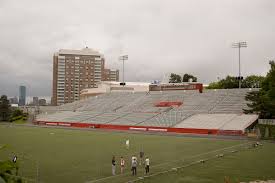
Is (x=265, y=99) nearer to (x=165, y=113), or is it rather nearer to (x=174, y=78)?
(x=165, y=113)

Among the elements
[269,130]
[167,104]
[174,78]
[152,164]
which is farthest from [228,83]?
[152,164]

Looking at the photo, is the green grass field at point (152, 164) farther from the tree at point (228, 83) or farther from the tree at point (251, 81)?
the tree at point (251, 81)

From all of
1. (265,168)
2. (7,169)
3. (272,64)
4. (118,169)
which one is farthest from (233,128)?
(7,169)

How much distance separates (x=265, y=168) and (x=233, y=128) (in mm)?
34050

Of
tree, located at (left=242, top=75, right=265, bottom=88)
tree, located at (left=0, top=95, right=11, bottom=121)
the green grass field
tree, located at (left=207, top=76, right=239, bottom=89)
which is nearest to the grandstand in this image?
tree, located at (left=0, top=95, right=11, bottom=121)

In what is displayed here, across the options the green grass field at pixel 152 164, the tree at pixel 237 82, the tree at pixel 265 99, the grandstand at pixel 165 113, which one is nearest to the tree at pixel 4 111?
the grandstand at pixel 165 113

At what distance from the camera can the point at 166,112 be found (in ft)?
262

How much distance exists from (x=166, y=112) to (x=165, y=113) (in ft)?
3.67

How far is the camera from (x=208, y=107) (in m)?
78.4

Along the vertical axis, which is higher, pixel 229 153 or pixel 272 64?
pixel 272 64

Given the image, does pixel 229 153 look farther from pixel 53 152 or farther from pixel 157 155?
pixel 53 152

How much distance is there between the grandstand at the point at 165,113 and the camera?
64344mm

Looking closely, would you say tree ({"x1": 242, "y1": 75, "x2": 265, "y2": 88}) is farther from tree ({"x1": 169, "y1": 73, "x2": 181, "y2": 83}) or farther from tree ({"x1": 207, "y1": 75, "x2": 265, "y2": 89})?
tree ({"x1": 169, "y1": 73, "x2": 181, "y2": 83})

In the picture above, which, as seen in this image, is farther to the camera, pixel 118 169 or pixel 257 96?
pixel 257 96
